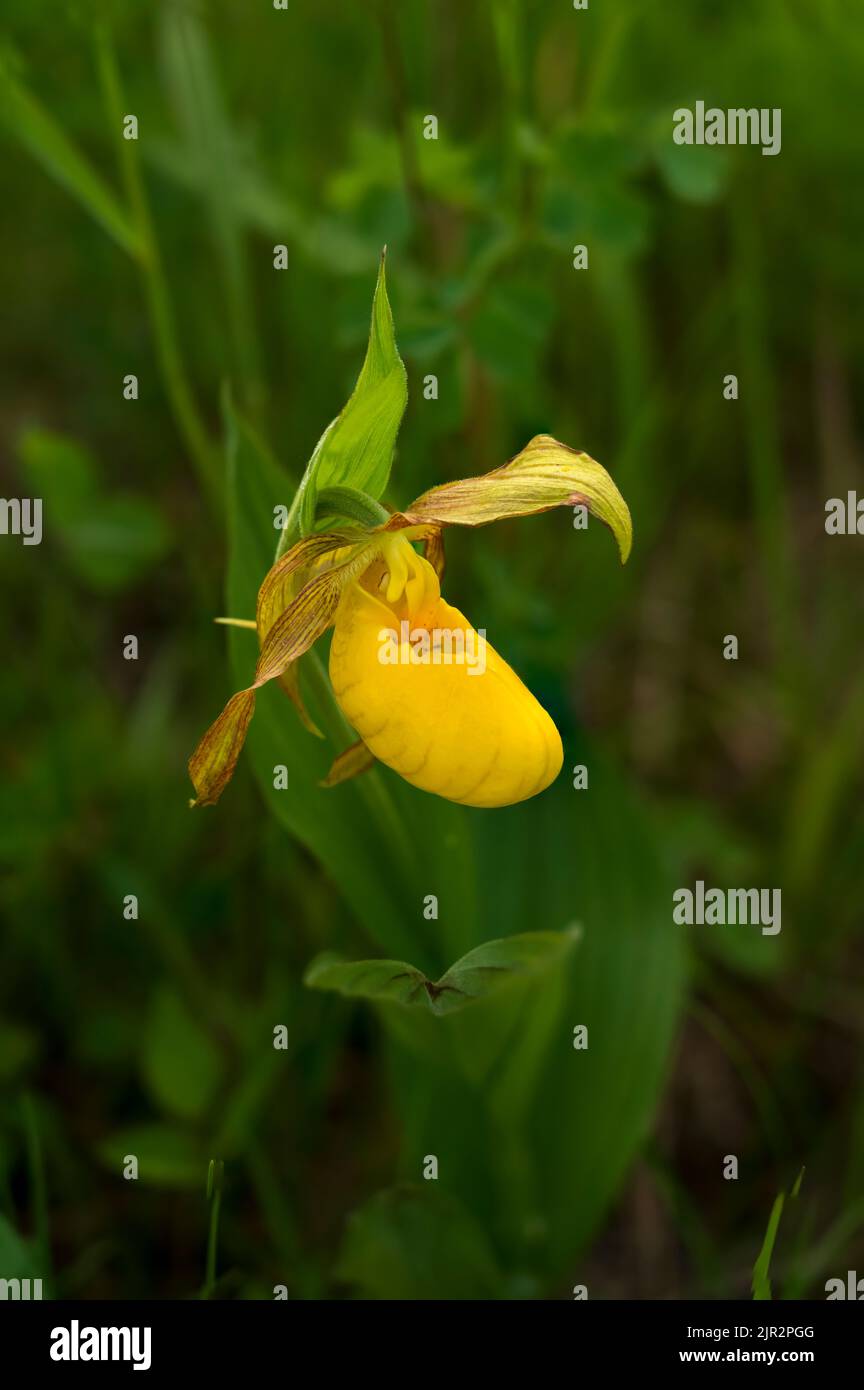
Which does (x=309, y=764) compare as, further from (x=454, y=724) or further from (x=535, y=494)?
(x=535, y=494)

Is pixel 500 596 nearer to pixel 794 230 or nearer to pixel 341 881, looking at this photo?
pixel 341 881

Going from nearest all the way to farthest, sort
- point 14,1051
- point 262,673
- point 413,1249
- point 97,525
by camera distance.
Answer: point 262,673 → point 413,1249 → point 14,1051 → point 97,525

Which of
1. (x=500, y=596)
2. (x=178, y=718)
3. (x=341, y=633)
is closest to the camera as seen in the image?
(x=341, y=633)

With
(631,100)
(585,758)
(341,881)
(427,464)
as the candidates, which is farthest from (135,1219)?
(631,100)

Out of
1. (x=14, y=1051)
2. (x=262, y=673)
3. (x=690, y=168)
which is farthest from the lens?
(x=14, y=1051)

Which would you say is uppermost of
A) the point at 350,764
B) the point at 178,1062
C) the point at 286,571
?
the point at 286,571

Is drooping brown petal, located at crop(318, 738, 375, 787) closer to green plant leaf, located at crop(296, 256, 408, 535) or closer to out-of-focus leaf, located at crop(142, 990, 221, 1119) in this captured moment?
green plant leaf, located at crop(296, 256, 408, 535)

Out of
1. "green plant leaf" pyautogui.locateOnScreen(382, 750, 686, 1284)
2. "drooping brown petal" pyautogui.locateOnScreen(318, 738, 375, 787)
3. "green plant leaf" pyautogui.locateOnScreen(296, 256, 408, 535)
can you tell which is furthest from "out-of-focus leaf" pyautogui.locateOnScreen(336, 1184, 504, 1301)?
"green plant leaf" pyautogui.locateOnScreen(296, 256, 408, 535)

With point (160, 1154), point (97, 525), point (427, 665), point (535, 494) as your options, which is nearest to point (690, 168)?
point (535, 494)
